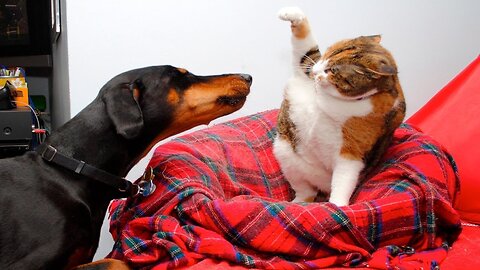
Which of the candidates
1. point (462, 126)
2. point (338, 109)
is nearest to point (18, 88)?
point (338, 109)

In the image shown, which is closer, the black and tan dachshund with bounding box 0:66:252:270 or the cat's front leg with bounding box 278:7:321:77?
the black and tan dachshund with bounding box 0:66:252:270

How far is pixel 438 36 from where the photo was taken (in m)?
2.07

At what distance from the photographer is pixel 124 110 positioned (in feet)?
3.86

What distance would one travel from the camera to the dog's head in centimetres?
118

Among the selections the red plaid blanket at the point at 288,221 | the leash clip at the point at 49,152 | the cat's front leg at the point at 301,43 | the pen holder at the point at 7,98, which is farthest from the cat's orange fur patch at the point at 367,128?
the pen holder at the point at 7,98

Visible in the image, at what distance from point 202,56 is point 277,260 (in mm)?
887

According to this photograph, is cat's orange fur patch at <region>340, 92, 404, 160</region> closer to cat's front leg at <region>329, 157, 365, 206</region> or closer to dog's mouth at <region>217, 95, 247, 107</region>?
cat's front leg at <region>329, 157, 365, 206</region>

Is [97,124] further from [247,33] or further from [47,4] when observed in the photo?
[47,4]

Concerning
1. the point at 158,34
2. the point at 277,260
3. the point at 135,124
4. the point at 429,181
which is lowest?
the point at 277,260

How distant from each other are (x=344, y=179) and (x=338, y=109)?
0.19 meters

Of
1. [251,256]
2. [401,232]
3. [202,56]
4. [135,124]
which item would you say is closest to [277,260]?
[251,256]

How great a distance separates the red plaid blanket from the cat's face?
250 millimetres

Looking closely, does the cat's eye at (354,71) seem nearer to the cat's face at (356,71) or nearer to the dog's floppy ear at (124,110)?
the cat's face at (356,71)

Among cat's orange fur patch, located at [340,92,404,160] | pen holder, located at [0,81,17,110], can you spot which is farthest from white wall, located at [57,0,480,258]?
cat's orange fur patch, located at [340,92,404,160]
